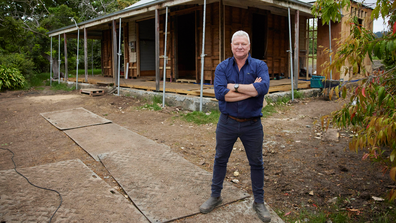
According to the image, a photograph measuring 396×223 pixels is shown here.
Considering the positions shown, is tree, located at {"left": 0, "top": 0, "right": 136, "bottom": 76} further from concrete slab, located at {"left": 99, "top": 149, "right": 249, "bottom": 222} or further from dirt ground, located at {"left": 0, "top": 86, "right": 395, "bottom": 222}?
concrete slab, located at {"left": 99, "top": 149, "right": 249, "bottom": 222}

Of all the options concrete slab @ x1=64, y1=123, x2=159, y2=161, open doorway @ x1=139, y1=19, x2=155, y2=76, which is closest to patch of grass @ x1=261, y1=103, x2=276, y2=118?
concrete slab @ x1=64, y1=123, x2=159, y2=161

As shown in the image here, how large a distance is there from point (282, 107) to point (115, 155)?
5.52 meters

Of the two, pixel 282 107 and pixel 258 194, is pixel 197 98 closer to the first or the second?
pixel 282 107

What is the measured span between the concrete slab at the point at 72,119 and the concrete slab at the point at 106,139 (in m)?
0.39

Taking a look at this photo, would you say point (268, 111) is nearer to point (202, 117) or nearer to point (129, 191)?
point (202, 117)

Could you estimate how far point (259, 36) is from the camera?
477 inches

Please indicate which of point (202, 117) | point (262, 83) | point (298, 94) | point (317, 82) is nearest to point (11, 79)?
point (202, 117)

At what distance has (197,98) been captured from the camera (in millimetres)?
8289

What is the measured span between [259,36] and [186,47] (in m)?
3.82

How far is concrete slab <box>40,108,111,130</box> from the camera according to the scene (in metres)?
6.93

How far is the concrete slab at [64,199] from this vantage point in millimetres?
2971

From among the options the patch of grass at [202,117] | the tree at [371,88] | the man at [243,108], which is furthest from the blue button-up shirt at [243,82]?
the patch of grass at [202,117]

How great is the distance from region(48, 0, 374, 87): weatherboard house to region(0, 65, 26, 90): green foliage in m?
3.54

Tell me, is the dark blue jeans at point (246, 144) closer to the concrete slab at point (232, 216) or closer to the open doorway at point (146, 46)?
the concrete slab at point (232, 216)
